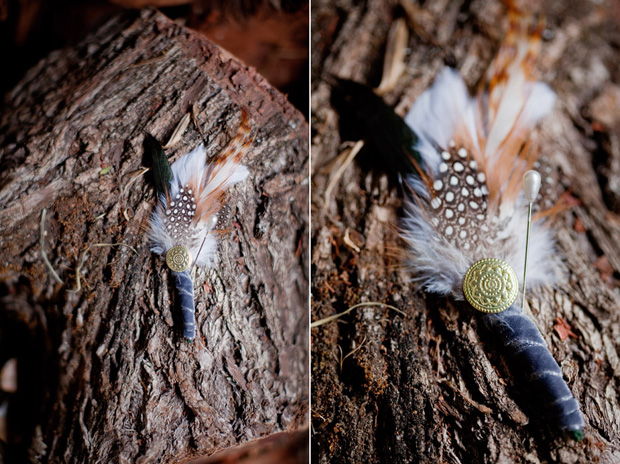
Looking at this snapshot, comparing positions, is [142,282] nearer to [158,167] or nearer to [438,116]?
[158,167]

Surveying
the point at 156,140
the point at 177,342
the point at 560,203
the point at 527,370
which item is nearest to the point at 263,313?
the point at 177,342

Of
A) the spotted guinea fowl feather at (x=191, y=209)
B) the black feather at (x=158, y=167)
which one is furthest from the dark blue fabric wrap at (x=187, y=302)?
the black feather at (x=158, y=167)

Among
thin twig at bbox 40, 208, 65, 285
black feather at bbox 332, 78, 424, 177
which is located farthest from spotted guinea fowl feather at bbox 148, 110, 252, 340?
black feather at bbox 332, 78, 424, 177

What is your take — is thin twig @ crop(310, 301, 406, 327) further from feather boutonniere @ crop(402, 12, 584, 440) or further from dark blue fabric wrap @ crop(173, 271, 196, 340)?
dark blue fabric wrap @ crop(173, 271, 196, 340)

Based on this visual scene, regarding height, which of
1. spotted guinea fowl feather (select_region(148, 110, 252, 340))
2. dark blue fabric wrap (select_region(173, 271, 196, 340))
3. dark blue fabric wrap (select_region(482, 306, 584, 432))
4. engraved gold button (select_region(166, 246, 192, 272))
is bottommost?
dark blue fabric wrap (select_region(482, 306, 584, 432))

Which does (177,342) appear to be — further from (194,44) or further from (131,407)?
(194,44)

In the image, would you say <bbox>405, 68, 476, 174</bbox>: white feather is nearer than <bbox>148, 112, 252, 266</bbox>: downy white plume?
No

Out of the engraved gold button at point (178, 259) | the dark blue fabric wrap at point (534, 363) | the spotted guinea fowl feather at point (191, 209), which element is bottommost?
the dark blue fabric wrap at point (534, 363)

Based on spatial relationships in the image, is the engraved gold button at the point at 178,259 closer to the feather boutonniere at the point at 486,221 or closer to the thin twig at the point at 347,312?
the thin twig at the point at 347,312
